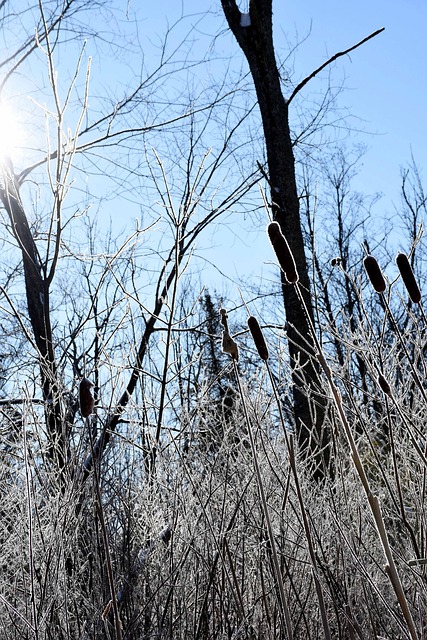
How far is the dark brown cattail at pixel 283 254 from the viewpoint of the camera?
3.02 feet

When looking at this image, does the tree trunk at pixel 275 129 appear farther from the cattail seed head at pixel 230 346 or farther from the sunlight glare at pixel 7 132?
the cattail seed head at pixel 230 346

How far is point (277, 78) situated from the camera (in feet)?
22.9

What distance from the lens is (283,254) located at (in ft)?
3.09

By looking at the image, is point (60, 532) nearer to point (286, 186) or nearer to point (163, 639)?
point (163, 639)

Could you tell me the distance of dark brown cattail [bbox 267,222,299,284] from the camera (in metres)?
0.92

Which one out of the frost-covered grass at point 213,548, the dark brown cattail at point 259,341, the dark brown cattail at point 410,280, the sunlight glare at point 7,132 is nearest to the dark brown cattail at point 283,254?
the dark brown cattail at point 259,341

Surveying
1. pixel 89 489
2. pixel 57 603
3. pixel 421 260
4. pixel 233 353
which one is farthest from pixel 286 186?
pixel 421 260

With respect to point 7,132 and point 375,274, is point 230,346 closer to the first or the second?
point 375,274

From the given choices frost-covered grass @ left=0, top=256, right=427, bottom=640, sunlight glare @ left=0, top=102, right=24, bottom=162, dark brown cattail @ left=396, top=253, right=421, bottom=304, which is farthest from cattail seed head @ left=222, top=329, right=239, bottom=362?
sunlight glare @ left=0, top=102, right=24, bottom=162

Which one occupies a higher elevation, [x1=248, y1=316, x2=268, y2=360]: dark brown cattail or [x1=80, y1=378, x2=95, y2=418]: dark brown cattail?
[x1=248, y1=316, x2=268, y2=360]: dark brown cattail

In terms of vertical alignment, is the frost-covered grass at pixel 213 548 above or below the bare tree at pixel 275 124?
below

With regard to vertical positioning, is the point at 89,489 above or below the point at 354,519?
above

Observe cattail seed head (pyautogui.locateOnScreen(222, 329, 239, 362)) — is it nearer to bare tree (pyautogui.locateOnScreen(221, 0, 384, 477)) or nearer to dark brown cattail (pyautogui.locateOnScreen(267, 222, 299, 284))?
dark brown cattail (pyautogui.locateOnScreen(267, 222, 299, 284))

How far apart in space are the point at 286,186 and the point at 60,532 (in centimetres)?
526
